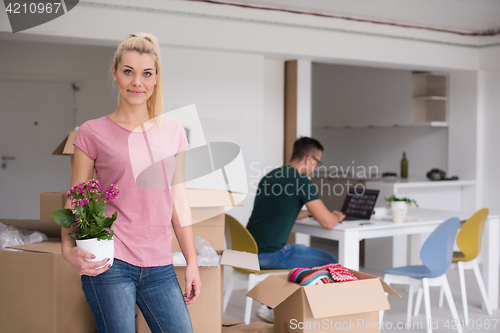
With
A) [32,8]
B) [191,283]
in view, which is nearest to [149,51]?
[191,283]

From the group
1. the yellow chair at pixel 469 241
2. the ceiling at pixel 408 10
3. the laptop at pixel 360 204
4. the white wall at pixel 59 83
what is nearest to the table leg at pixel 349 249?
the laptop at pixel 360 204

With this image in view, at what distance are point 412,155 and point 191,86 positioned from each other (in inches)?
135

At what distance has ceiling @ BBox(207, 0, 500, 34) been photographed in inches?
159

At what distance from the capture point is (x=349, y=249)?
296cm

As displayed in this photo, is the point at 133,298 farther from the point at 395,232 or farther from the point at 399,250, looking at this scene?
the point at 399,250

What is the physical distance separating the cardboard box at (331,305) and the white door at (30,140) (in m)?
4.10

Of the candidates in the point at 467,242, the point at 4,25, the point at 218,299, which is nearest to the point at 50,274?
the point at 218,299

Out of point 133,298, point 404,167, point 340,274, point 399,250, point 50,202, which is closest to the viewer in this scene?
point 133,298

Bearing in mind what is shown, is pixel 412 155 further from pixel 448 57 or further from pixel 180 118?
pixel 180 118

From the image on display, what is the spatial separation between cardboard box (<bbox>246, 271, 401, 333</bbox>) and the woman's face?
928 mm

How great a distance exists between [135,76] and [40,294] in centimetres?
90

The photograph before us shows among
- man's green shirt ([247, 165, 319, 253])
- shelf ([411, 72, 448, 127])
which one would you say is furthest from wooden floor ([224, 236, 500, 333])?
shelf ([411, 72, 448, 127])

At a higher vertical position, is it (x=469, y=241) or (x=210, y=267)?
(x=210, y=267)

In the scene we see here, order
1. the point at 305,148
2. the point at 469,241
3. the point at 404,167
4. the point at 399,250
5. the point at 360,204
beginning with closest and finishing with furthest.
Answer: the point at 305,148 → the point at 469,241 → the point at 360,204 → the point at 399,250 → the point at 404,167
